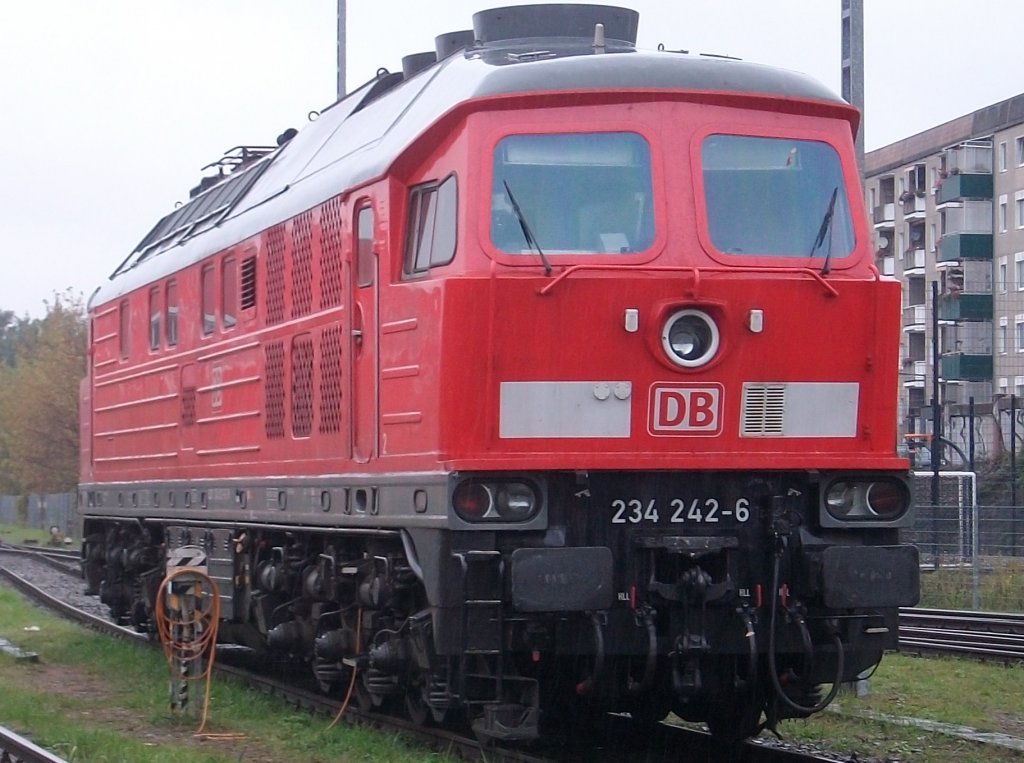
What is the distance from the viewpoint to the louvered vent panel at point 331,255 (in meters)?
9.91

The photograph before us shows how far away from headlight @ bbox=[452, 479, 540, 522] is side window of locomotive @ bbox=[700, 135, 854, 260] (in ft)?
5.36

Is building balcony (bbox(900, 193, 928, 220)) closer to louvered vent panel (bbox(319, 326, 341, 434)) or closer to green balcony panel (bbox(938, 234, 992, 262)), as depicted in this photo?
green balcony panel (bbox(938, 234, 992, 262))

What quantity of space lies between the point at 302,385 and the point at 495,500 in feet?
8.94

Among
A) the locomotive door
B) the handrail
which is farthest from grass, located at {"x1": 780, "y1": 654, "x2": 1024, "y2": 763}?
the locomotive door

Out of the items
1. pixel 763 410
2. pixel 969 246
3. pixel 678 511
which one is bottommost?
Result: pixel 678 511

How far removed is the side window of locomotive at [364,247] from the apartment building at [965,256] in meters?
34.9

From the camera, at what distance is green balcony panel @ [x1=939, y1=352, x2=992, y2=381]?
46438 millimetres

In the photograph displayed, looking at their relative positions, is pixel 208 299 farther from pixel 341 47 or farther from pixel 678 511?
pixel 341 47

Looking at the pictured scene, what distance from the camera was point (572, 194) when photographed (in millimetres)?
8539

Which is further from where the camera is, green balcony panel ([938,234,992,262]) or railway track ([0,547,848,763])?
green balcony panel ([938,234,992,262])

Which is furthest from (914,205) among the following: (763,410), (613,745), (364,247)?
(763,410)

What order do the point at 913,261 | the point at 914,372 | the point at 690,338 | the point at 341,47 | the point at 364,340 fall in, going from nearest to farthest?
the point at 690,338 < the point at 364,340 < the point at 341,47 < the point at 914,372 < the point at 913,261

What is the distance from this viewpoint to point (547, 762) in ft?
29.5

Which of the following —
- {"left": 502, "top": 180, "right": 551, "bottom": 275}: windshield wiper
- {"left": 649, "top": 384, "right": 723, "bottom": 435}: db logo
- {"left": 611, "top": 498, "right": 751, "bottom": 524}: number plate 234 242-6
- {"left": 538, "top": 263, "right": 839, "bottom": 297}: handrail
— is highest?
{"left": 502, "top": 180, "right": 551, "bottom": 275}: windshield wiper
